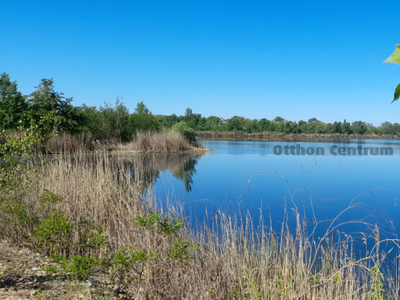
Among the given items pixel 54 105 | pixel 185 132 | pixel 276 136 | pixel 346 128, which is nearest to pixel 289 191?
pixel 54 105

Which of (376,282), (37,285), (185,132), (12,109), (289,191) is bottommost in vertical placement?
(37,285)

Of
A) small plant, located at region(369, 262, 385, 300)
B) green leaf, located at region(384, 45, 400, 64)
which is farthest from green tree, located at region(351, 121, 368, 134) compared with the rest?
green leaf, located at region(384, 45, 400, 64)

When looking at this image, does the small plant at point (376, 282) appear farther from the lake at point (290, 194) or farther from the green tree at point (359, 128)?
the green tree at point (359, 128)

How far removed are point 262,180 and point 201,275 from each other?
7.56 metres

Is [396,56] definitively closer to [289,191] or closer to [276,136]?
[289,191]

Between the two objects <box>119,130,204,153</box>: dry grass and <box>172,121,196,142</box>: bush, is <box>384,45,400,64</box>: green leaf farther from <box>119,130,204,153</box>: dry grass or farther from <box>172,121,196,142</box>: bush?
<box>172,121,196,142</box>: bush

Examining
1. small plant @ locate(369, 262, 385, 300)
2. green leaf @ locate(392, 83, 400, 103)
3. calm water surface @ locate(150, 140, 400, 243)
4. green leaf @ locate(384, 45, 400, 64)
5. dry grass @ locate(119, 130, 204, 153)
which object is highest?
green leaf @ locate(384, 45, 400, 64)

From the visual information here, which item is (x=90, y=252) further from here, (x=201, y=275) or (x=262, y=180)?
(x=262, y=180)

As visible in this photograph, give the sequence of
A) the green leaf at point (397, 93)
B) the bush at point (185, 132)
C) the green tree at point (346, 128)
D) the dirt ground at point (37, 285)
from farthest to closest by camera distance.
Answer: the green tree at point (346, 128)
the bush at point (185, 132)
the dirt ground at point (37, 285)
the green leaf at point (397, 93)

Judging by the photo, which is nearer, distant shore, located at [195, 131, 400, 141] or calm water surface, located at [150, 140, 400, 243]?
calm water surface, located at [150, 140, 400, 243]

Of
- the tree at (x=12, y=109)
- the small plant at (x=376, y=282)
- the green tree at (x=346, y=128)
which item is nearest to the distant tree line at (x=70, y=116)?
the tree at (x=12, y=109)

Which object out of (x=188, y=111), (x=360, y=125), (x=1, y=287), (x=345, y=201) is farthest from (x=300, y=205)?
(x=360, y=125)

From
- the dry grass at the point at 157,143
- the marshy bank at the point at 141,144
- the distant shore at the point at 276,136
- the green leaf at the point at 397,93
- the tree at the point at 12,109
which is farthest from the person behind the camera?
the distant shore at the point at 276,136

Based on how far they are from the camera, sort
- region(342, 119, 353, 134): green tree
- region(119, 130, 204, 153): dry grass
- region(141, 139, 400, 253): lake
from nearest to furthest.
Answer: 1. region(141, 139, 400, 253): lake
2. region(119, 130, 204, 153): dry grass
3. region(342, 119, 353, 134): green tree
